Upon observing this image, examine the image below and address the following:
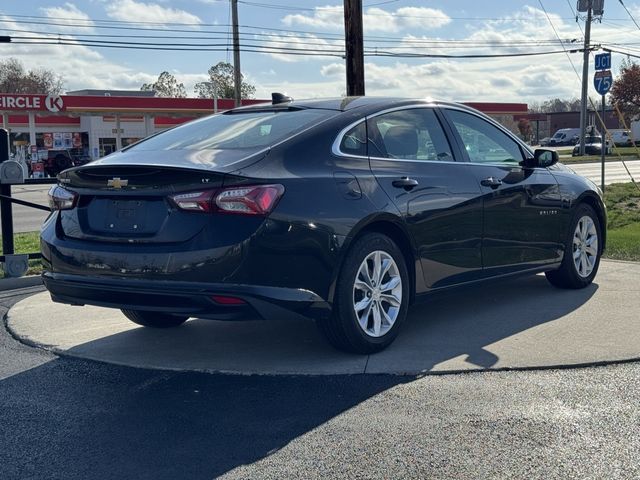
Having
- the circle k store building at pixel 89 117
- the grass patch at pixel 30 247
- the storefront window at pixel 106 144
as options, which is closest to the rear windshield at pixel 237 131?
the grass patch at pixel 30 247

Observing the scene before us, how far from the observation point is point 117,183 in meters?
4.71

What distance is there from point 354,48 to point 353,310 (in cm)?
866

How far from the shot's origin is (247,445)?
147 inches

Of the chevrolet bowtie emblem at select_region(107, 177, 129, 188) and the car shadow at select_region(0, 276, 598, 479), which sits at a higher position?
the chevrolet bowtie emblem at select_region(107, 177, 129, 188)

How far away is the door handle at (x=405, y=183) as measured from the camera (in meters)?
5.30

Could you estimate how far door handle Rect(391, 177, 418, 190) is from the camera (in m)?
5.30

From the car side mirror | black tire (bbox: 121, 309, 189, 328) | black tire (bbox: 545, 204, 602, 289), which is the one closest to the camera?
black tire (bbox: 121, 309, 189, 328)

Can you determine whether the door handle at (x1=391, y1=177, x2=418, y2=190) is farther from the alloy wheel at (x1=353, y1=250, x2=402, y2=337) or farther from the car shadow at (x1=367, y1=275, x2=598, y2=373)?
the car shadow at (x1=367, y1=275, x2=598, y2=373)

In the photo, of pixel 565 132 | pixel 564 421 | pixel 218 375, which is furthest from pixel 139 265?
pixel 565 132

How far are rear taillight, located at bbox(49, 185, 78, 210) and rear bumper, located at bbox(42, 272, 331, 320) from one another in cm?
52

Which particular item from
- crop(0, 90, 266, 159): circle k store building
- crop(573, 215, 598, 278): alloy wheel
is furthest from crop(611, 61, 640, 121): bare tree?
crop(573, 215, 598, 278): alloy wheel

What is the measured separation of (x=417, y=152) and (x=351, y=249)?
3.78ft

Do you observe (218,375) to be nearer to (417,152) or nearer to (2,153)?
(417,152)

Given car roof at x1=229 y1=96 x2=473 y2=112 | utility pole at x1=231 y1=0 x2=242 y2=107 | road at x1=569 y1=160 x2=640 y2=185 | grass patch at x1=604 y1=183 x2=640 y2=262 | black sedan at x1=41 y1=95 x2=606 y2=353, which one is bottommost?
grass patch at x1=604 y1=183 x2=640 y2=262
